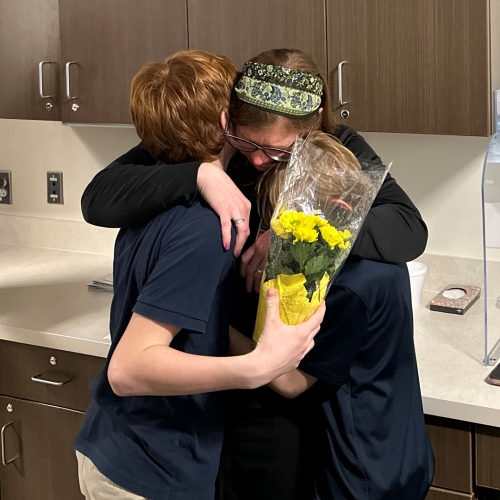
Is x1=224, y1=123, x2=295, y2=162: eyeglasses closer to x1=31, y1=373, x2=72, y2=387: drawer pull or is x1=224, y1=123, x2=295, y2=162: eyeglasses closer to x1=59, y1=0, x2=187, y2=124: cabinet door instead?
x1=59, y1=0, x2=187, y2=124: cabinet door

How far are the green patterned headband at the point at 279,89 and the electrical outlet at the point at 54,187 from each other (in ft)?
5.91

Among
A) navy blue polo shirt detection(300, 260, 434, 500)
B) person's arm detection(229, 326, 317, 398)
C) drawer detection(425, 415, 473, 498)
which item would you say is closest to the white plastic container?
drawer detection(425, 415, 473, 498)

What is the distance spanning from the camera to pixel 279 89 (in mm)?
1435

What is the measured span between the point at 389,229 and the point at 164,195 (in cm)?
41

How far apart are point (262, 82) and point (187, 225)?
0.95 ft

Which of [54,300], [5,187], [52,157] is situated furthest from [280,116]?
[5,187]

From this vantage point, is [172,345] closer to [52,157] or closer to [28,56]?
[28,56]

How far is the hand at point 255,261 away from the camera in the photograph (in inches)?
54.9

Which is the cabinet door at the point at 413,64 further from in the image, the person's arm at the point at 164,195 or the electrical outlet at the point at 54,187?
the electrical outlet at the point at 54,187

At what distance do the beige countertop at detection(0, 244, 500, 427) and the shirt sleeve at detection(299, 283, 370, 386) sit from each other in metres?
0.44

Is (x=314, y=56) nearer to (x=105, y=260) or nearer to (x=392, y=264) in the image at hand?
(x=392, y=264)

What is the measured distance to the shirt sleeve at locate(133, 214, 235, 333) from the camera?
1311 mm

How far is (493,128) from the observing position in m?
2.00

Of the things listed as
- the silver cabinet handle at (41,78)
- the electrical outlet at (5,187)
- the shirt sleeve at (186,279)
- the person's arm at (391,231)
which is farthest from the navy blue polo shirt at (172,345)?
the electrical outlet at (5,187)
